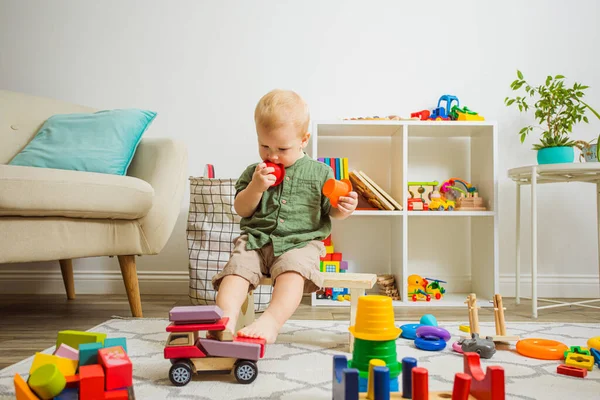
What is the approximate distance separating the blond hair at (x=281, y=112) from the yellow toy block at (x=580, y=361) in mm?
789

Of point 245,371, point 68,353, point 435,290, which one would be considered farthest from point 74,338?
point 435,290

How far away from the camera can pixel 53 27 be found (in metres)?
2.35

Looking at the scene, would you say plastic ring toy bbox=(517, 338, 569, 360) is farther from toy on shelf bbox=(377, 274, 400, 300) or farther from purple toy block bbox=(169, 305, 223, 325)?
toy on shelf bbox=(377, 274, 400, 300)

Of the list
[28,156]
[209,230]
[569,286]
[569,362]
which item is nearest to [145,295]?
[209,230]

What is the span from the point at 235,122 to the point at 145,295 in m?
0.87

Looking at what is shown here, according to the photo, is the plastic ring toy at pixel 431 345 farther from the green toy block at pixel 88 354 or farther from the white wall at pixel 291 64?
the white wall at pixel 291 64

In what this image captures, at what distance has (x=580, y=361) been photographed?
3.54ft

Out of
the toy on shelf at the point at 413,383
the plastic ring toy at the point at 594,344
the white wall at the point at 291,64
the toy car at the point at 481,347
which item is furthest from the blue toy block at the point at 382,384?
the white wall at the point at 291,64

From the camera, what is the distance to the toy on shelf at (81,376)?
696 mm

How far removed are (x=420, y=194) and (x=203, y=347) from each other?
1432 mm

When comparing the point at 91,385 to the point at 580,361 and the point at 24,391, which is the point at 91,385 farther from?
the point at 580,361

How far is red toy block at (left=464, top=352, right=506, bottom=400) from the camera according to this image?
0.68m

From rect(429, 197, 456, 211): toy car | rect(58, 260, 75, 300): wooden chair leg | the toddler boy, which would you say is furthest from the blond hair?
rect(58, 260, 75, 300): wooden chair leg

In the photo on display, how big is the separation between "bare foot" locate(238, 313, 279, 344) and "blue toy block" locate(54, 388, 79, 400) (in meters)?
0.33
